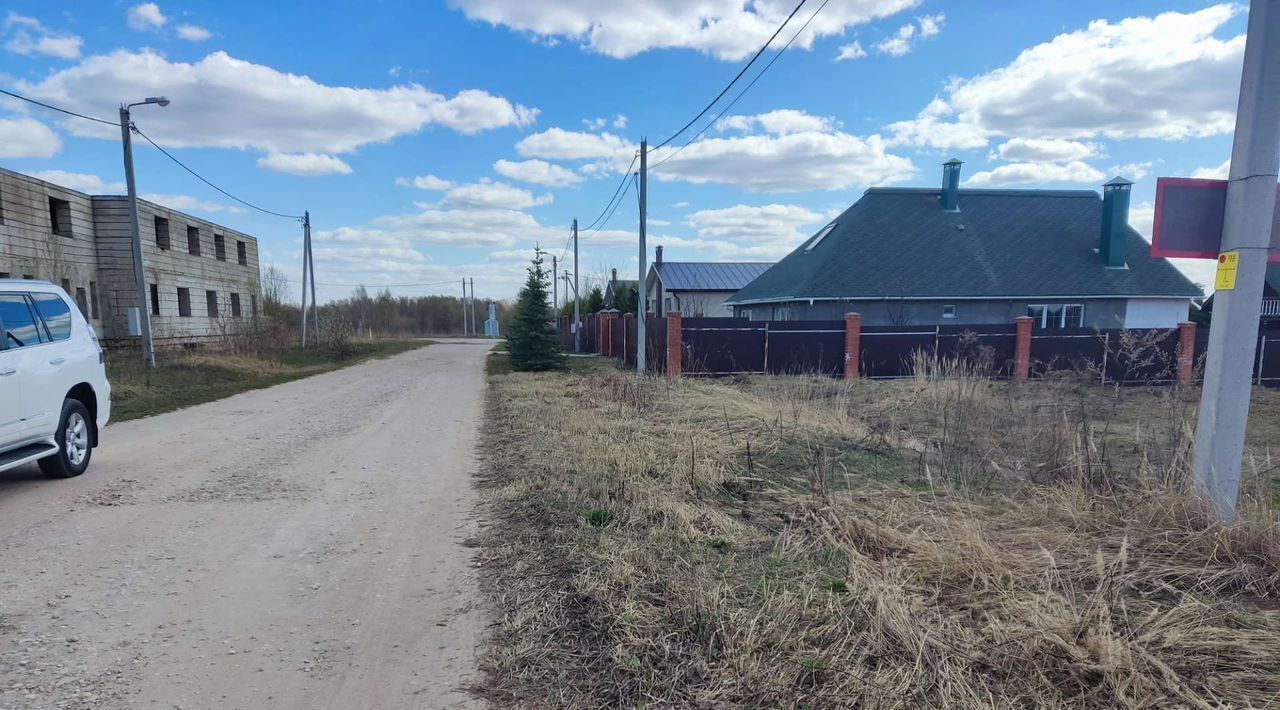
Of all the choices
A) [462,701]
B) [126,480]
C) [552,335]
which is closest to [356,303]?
[552,335]

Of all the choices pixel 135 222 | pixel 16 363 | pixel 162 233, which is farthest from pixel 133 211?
pixel 16 363

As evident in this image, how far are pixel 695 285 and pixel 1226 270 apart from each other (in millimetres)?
39348

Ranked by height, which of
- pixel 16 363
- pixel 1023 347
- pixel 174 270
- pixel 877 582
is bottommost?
pixel 877 582

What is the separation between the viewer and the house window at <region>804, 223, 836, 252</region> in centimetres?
2770

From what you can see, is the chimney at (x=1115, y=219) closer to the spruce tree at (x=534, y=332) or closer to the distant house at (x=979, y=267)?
the distant house at (x=979, y=267)

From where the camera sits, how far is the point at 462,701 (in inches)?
110

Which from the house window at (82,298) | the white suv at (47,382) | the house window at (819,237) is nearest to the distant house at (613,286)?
the house window at (819,237)

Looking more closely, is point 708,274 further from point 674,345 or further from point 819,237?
point 674,345

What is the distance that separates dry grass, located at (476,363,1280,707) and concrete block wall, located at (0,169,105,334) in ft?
69.4

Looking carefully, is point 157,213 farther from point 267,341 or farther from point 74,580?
point 74,580

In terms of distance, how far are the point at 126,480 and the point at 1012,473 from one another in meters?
8.11

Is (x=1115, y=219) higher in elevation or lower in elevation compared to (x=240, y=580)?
higher

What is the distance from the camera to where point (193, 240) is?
28.7 meters

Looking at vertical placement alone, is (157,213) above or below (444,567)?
above
